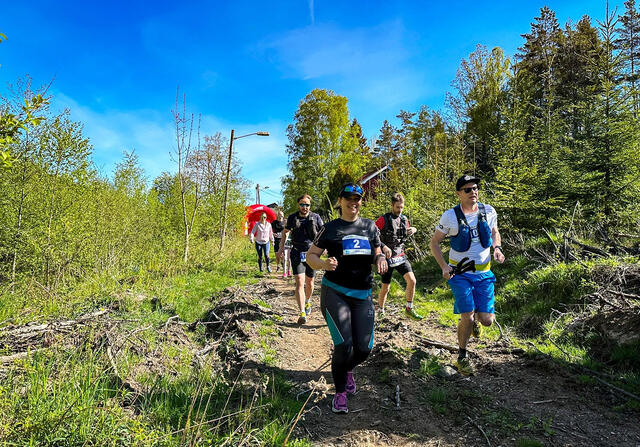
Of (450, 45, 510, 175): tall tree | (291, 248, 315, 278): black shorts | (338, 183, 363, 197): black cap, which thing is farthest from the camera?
(450, 45, 510, 175): tall tree

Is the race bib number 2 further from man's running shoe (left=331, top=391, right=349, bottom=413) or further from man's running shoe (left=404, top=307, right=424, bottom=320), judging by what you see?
man's running shoe (left=404, top=307, right=424, bottom=320)

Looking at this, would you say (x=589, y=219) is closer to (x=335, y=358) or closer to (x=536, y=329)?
(x=536, y=329)

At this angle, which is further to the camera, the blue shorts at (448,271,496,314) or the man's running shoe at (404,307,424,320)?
the man's running shoe at (404,307,424,320)

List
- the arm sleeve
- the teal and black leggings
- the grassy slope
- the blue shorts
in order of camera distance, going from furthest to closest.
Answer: the arm sleeve → the blue shorts → the teal and black leggings → the grassy slope

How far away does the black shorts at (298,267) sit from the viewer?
6.24m

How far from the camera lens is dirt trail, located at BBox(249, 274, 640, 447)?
284 centimetres

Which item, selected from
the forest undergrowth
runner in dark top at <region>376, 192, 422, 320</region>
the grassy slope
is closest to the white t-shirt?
the forest undergrowth

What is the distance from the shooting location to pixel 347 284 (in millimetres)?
3393

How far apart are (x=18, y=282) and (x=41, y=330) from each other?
420 centimetres

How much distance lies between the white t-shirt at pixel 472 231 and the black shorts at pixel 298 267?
284 centimetres

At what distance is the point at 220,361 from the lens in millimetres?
4371

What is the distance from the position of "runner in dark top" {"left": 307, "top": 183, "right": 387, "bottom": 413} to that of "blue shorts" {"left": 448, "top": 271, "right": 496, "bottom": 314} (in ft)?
3.48

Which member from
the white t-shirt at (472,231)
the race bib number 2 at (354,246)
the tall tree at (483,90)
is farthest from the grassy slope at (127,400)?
the tall tree at (483,90)

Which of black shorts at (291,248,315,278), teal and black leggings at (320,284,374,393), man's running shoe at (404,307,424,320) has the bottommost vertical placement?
man's running shoe at (404,307,424,320)
